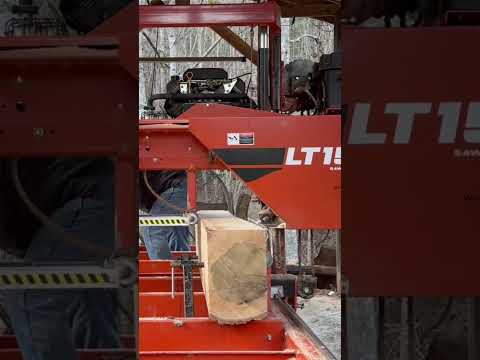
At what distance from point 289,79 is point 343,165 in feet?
15.3

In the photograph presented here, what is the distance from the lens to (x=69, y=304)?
1785 mm

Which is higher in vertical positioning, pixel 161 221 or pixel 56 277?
pixel 56 277

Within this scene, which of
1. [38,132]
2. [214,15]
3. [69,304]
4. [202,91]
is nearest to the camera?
[38,132]

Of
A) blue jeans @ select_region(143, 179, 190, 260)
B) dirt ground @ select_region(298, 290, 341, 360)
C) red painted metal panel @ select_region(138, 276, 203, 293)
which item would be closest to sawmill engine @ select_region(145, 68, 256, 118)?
blue jeans @ select_region(143, 179, 190, 260)

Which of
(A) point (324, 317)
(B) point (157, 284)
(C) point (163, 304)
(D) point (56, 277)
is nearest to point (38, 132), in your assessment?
(D) point (56, 277)

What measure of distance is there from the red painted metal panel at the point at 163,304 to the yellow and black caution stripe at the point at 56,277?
147 inches

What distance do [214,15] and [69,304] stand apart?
13.8ft

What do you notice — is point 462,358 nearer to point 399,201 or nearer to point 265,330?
point 399,201

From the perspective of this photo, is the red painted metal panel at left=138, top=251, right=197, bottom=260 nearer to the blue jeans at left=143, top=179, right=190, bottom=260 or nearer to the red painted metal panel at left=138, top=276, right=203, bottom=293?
the blue jeans at left=143, top=179, right=190, bottom=260

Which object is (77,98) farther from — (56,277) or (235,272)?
(235,272)

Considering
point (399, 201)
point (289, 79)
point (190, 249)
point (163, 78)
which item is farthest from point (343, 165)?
point (163, 78)

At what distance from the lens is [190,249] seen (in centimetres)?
797

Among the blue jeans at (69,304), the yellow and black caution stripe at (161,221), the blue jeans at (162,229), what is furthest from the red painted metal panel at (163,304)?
the blue jeans at (69,304)

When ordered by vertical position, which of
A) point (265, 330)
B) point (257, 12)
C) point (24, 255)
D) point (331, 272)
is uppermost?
point (257, 12)
